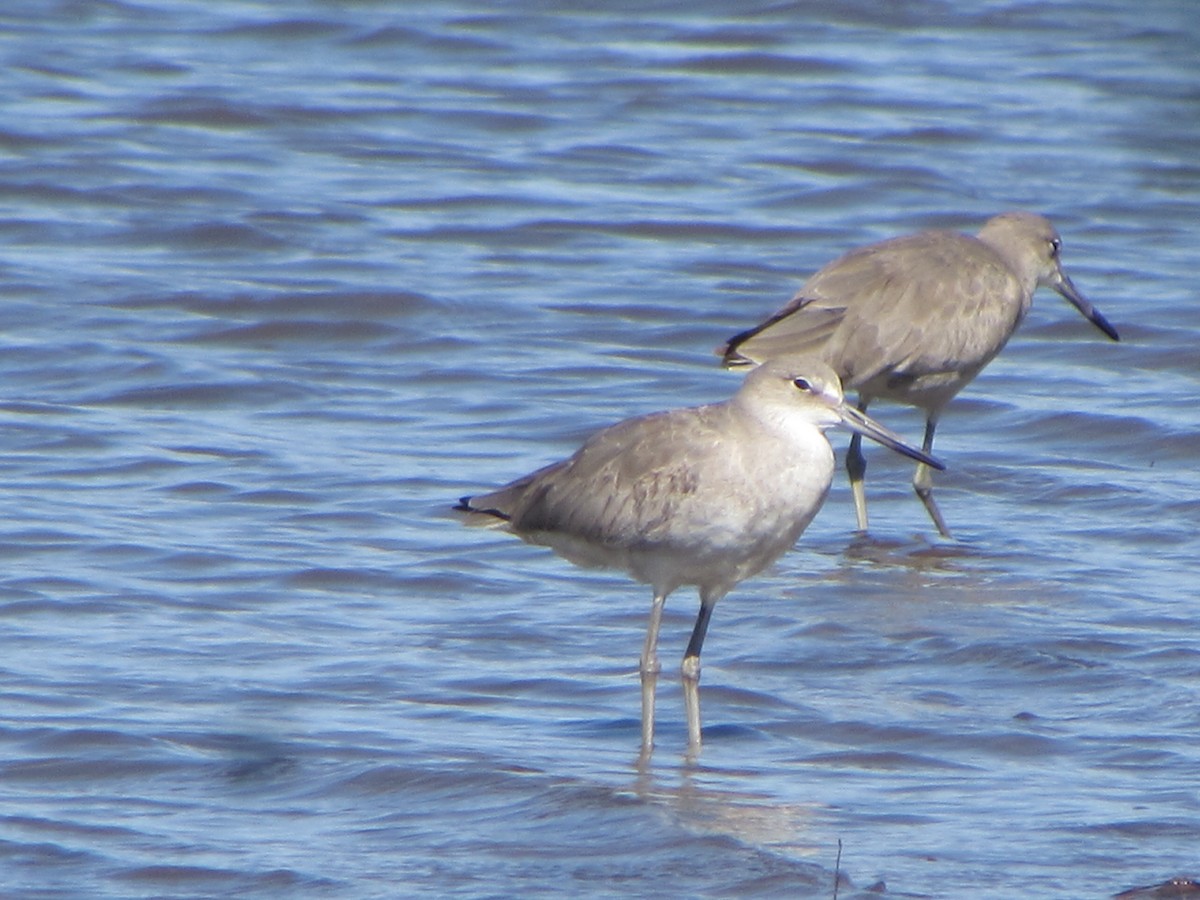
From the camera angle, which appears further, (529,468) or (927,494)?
(529,468)

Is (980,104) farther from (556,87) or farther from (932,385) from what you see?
(932,385)

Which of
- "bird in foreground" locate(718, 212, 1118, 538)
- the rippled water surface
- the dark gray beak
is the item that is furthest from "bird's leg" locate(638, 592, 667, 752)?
the dark gray beak

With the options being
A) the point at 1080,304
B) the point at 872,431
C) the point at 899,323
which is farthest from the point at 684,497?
the point at 1080,304

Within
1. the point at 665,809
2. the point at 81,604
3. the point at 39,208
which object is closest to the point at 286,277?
the point at 39,208

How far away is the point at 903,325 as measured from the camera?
30.6 ft

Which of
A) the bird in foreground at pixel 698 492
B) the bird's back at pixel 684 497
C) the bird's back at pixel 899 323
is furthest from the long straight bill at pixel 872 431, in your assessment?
the bird's back at pixel 899 323

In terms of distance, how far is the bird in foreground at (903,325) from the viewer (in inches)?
363

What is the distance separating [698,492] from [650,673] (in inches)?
23.7

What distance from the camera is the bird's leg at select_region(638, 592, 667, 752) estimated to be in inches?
255

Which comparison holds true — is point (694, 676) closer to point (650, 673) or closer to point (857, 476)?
point (650, 673)

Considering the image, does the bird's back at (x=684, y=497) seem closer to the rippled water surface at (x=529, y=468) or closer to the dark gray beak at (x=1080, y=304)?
the rippled water surface at (x=529, y=468)

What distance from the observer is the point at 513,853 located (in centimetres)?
546

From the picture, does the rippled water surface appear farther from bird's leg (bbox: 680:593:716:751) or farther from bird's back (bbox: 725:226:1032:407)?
bird's back (bbox: 725:226:1032:407)

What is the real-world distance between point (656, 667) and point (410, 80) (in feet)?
43.1
